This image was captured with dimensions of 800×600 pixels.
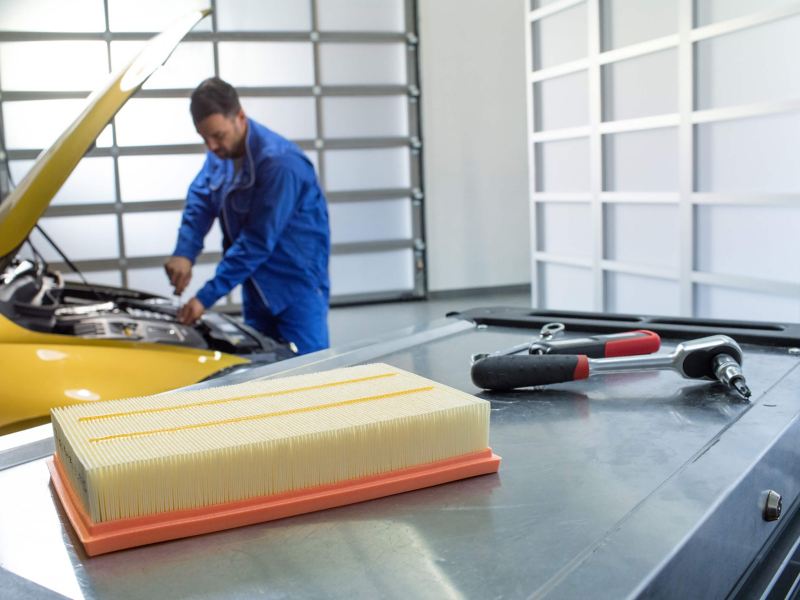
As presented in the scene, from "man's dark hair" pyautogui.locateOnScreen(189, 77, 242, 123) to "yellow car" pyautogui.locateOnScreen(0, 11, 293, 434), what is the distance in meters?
0.85

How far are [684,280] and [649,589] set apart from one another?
486 centimetres

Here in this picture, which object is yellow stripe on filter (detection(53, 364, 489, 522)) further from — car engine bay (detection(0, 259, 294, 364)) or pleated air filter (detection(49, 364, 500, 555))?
car engine bay (detection(0, 259, 294, 364))

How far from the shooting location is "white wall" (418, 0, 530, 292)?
9.00 m

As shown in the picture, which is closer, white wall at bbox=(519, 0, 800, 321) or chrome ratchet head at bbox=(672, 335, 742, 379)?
chrome ratchet head at bbox=(672, 335, 742, 379)

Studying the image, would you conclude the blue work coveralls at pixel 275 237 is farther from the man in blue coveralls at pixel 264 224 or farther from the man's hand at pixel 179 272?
the man's hand at pixel 179 272

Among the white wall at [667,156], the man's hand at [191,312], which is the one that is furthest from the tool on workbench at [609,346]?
the white wall at [667,156]

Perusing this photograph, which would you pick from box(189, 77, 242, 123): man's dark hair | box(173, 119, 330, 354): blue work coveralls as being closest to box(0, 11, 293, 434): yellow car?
box(173, 119, 330, 354): blue work coveralls

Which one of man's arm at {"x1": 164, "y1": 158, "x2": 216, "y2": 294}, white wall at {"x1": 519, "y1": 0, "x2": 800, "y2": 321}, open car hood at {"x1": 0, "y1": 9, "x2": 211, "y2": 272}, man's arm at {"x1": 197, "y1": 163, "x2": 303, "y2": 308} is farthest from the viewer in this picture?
white wall at {"x1": 519, "y1": 0, "x2": 800, "y2": 321}

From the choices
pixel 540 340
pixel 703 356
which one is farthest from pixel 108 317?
pixel 703 356

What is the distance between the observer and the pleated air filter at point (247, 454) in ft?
2.72

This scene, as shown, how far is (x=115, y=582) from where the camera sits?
771mm

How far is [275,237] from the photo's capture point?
3477mm

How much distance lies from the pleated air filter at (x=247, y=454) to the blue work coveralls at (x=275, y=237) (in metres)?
2.38

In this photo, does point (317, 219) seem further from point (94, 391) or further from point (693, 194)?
point (693, 194)
